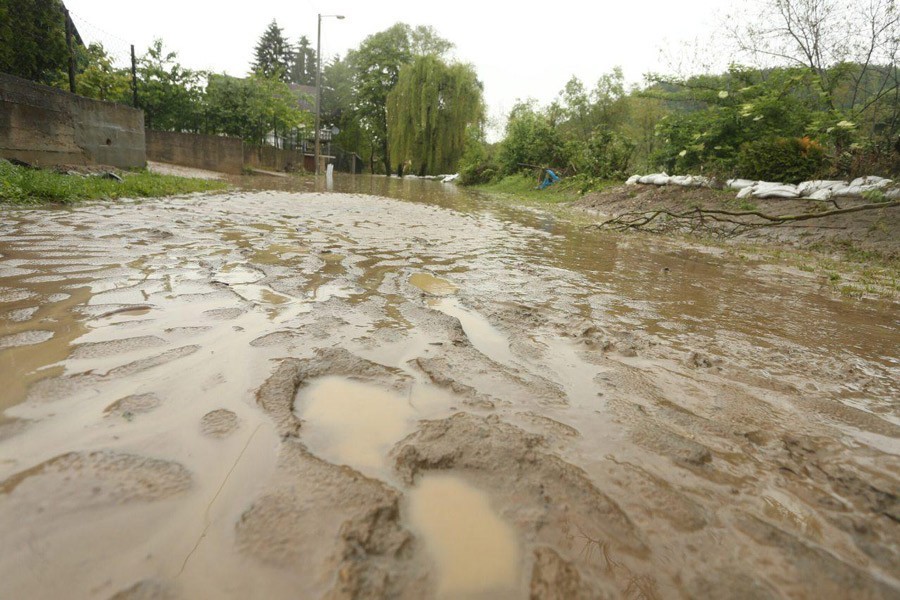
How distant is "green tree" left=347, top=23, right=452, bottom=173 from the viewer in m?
35.5

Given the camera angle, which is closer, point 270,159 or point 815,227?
point 815,227

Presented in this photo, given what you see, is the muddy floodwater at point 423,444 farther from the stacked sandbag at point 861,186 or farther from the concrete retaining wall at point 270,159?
the concrete retaining wall at point 270,159

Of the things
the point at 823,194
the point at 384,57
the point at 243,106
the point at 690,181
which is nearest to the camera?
the point at 823,194

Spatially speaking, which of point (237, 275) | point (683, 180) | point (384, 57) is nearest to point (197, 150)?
point (683, 180)

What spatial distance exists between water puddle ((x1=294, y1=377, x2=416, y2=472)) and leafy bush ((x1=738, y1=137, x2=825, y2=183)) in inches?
376

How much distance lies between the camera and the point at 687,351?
1939 mm

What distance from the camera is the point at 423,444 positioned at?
1.16 metres

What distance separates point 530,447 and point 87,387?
1.26 meters

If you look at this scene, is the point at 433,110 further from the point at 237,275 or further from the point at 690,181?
the point at 237,275

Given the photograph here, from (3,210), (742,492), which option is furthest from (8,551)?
(3,210)

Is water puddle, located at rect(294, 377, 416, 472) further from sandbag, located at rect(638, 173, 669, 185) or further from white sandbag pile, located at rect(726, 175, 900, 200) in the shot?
sandbag, located at rect(638, 173, 669, 185)

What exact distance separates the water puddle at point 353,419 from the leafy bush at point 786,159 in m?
9.56

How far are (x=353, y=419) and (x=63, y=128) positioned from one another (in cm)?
963

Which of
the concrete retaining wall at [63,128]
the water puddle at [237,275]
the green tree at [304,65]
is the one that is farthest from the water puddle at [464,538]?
the green tree at [304,65]
